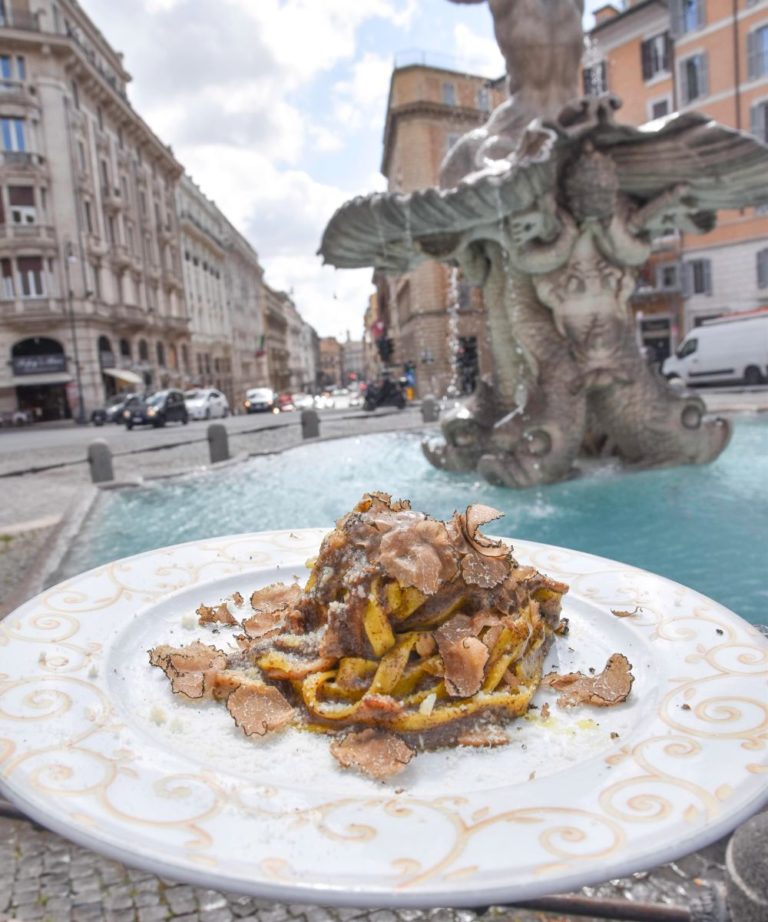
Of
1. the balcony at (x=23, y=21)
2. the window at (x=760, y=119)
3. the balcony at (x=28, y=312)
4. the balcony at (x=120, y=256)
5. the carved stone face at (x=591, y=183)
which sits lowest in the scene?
the carved stone face at (x=591, y=183)

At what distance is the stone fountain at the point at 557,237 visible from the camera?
6004mm

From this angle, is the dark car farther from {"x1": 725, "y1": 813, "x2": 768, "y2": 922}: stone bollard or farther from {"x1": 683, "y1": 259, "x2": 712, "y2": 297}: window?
{"x1": 725, "y1": 813, "x2": 768, "y2": 922}: stone bollard

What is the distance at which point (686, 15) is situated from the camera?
2900cm

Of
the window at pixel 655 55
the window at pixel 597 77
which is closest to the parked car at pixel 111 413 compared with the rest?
the window at pixel 597 77

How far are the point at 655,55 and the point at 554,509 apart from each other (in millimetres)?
32899

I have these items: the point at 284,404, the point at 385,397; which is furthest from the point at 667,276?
the point at 284,404

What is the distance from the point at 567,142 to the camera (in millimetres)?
5973

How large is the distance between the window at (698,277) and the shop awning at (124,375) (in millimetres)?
28408

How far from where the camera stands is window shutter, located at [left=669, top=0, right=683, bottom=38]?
28.9m

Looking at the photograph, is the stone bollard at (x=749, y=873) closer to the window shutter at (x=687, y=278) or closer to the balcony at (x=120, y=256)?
the window shutter at (x=687, y=278)

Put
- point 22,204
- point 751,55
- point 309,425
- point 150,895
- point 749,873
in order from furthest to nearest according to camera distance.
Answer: point 22,204 → point 751,55 → point 309,425 → point 150,895 → point 749,873

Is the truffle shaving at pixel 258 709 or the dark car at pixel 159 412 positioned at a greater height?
the dark car at pixel 159 412

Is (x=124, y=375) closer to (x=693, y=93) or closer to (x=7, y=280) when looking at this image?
(x=7, y=280)

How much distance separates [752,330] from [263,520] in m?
20.2
